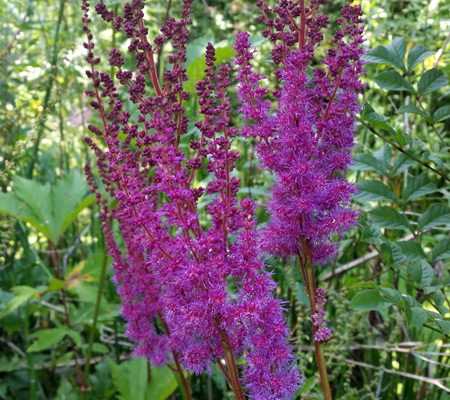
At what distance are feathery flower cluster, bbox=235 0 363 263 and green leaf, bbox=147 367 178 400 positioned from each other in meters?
0.92

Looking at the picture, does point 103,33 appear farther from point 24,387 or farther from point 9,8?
point 24,387

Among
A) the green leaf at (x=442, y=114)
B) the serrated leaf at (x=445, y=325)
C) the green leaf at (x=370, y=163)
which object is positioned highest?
the green leaf at (x=442, y=114)

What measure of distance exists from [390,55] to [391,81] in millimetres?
66

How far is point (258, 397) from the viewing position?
1387 millimetres

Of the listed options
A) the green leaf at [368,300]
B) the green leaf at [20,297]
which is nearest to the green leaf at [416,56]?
the green leaf at [368,300]

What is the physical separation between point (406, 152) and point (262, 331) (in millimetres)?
725

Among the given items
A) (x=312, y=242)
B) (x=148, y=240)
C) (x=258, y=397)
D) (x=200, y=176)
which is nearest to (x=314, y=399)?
(x=258, y=397)

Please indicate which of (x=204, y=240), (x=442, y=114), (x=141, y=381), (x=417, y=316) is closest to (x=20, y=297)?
(x=141, y=381)

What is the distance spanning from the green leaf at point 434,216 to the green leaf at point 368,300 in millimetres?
313

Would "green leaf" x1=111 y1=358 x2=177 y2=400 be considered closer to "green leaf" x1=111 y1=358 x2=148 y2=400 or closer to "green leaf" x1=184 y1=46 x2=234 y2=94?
"green leaf" x1=111 y1=358 x2=148 y2=400

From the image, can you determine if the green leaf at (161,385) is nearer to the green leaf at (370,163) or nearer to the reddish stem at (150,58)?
the green leaf at (370,163)

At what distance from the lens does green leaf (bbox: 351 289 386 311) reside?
156 cm

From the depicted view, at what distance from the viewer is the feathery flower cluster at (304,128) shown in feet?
4.54

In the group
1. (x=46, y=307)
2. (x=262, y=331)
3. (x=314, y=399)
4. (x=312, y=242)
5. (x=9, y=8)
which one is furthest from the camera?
(x=9, y=8)
